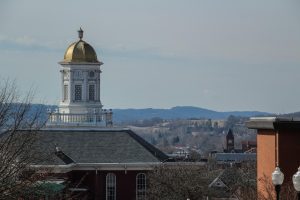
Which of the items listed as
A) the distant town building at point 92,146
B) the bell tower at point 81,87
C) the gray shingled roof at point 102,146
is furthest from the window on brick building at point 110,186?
the bell tower at point 81,87

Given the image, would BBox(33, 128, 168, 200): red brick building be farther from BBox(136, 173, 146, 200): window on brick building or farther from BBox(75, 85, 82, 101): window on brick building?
BBox(75, 85, 82, 101): window on brick building

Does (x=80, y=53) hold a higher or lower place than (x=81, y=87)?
higher

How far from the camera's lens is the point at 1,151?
3020 cm

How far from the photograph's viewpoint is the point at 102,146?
72812 mm

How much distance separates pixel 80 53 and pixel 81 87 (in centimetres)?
248

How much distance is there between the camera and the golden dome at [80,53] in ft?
259

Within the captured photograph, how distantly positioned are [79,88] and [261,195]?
1969 inches

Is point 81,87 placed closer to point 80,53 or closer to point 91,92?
point 91,92

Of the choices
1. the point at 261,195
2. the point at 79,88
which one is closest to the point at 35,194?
the point at 261,195

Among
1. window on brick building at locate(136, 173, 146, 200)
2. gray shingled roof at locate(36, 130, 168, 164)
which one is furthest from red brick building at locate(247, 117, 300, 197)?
gray shingled roof at locate(36, 130, 168, 164)

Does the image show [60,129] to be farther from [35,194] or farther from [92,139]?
[35,194]

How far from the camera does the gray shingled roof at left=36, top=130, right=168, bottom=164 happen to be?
71.3 metres

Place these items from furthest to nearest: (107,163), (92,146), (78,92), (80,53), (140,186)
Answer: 1. (78,92)
2. (80,53)
3. (92,146)
4. (107,163)
5. (140,186)

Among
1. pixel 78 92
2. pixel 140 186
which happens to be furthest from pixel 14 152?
pixel 78 92
